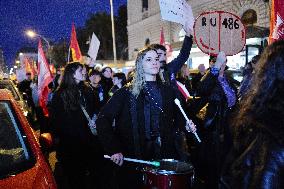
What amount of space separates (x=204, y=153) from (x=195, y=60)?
17.6 m

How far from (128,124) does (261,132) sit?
2.14 metres

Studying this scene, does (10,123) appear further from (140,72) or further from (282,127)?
(282,127)

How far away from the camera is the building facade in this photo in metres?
15.0

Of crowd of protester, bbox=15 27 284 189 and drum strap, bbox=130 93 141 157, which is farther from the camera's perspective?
drum strap, bbox=130 93 141 157

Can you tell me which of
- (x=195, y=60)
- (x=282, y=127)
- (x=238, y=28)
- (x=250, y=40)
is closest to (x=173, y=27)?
(x=195, y=60)

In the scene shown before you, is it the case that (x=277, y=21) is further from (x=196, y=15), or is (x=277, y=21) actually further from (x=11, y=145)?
(x=196, y=15)

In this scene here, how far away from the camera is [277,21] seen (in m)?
5.48

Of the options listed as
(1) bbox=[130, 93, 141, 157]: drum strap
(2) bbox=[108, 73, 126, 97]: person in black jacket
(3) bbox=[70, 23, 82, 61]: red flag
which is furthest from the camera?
(3) bbox=[70, 23, 82, 61]: red flag

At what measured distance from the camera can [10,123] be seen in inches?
134

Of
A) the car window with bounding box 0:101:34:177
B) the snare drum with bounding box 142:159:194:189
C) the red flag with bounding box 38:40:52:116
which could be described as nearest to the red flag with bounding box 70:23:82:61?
the red flag with bounding box 38:40:52:116

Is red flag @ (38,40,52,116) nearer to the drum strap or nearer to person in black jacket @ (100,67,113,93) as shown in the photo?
person in black jacket @ (100,67,113,93)

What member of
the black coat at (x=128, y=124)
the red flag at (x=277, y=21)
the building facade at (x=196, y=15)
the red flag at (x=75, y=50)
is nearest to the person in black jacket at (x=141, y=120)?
the black coat at (x=128, y=124)

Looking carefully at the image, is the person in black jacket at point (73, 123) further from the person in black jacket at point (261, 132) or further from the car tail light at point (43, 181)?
the person in black jacket at point (261, 132)

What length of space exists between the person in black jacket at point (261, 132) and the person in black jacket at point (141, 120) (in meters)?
1.78
